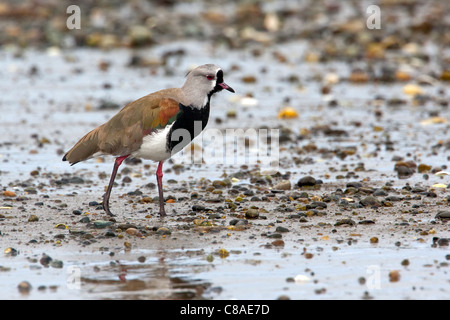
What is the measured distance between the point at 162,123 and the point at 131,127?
39cm

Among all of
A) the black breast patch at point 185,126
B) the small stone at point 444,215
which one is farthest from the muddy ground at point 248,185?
the black breast patch at point 185,126

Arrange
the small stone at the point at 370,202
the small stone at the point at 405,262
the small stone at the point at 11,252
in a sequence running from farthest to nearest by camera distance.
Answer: the small stone at the point at 370,202 → the small stone at the point at 11,252 → the small stone at the point at 405,262

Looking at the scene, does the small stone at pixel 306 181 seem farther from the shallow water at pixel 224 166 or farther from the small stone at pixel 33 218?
the small stone at pixel 33 218

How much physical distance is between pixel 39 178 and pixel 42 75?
826 cm

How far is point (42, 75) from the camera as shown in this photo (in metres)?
17.8

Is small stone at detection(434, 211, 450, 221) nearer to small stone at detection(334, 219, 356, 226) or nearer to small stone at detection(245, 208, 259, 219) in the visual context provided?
small stone at detection(334, 219, 356, 226)

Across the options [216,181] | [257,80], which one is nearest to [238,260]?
[216,181]

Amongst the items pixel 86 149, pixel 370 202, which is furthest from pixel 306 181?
pixel 86 149

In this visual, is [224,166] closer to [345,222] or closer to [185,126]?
[185,126]

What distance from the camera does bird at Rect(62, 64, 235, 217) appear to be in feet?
26.3

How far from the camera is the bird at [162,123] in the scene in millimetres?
8023

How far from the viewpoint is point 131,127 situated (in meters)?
8.20

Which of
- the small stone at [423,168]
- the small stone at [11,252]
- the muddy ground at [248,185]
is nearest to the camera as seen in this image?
the muddy ground at [248,185]

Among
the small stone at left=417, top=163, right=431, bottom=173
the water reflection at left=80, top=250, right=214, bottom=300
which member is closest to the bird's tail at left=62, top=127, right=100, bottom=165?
the water reflection at left=80, top=250, right=214, bottom=300
